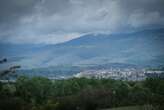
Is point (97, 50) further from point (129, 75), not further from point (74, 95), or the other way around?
point (74, 95)

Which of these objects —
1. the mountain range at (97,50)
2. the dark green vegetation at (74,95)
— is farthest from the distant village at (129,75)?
the mountain range at (97,50)

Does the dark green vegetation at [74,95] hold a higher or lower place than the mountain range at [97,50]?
lower

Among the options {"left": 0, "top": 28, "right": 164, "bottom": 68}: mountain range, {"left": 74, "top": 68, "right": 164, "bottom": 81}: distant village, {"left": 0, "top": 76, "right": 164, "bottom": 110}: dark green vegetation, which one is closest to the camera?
{"left": 0, "top": 76, "right": 164, "bottom": 110}: dark green vegetation

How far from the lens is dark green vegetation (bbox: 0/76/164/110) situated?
11.6 meters

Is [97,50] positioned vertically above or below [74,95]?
above

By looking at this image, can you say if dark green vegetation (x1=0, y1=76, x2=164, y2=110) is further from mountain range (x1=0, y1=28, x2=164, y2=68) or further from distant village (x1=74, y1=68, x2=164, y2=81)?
mountain range (x1=0, y1=28, x2=164, y2=68)

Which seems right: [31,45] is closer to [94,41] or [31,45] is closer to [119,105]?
[94,41]

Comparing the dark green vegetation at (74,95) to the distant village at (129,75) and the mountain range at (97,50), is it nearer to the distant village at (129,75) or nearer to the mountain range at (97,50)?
the distant village at (129,75)

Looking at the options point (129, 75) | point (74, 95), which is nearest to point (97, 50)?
point (129, 75)

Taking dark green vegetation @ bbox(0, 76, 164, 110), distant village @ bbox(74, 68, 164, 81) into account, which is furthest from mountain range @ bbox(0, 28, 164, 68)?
dark green vegetation @ bbox(0, 76, 164, 110)

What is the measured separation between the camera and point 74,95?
13992 millimetres

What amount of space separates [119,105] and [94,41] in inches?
4948

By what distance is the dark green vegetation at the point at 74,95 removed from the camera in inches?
457

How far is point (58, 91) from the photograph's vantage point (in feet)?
58.2
